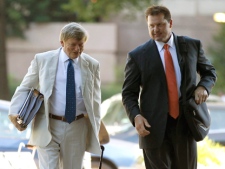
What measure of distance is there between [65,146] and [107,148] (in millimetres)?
4302

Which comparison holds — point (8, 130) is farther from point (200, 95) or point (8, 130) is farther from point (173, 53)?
point (200, 95)

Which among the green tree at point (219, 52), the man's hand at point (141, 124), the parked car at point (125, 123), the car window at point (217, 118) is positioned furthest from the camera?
the green tree at point (219, 52)

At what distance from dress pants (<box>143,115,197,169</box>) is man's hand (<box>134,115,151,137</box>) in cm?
22

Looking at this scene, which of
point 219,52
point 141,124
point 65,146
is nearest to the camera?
point 141,124

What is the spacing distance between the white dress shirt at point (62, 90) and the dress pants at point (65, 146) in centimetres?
10

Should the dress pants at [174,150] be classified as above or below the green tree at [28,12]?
above

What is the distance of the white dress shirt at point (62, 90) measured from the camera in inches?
284

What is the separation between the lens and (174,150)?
7066 millimetres

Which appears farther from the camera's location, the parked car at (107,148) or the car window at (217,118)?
the car window at (217,118)

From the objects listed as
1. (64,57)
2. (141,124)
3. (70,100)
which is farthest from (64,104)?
(141,124)

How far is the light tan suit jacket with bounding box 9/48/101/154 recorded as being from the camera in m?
7.18

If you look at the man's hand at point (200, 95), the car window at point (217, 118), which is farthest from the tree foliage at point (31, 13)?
the man's hand at point (200, 95)

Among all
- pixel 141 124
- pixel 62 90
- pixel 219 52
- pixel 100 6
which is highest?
pixel 62 90

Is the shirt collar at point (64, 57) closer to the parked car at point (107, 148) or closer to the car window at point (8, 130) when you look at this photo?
the parked car at point (107, 148)
